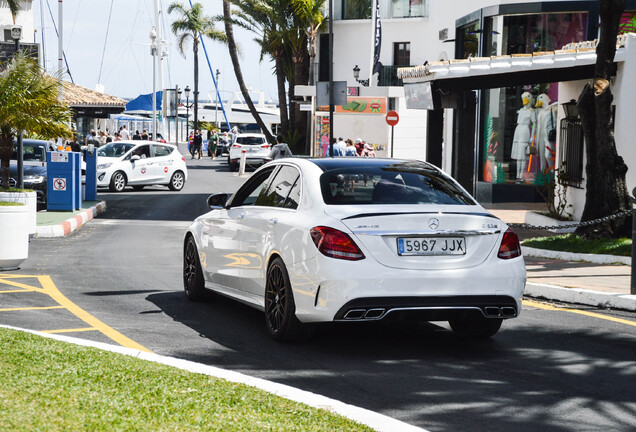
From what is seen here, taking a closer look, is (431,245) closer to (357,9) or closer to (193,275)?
(193,275)

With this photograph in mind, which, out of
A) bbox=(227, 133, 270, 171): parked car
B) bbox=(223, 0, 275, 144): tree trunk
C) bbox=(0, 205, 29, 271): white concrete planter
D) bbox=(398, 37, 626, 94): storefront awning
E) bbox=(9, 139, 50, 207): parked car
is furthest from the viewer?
bbox=(223, 0, 275, 144): tree trunk

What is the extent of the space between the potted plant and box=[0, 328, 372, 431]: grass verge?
34.3ft

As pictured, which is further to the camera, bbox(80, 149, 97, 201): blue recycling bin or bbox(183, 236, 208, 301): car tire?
bbox(80, 149, 97, 201): blue recycling bin

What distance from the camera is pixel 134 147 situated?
101 ft

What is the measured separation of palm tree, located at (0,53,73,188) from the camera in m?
16.5

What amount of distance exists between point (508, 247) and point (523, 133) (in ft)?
62.2

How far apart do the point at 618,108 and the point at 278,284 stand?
34.9 feet

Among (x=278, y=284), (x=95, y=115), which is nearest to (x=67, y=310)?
(x=278, y=284)

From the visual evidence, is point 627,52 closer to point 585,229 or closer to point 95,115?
point 585,229

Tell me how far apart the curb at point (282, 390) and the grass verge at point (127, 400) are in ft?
0.35

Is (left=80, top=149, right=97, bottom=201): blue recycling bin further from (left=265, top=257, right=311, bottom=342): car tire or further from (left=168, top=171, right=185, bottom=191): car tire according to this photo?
(left=265, top=257, right=311, bottom=342): car tire

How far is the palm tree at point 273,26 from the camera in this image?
5109cm

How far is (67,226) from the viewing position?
60.4ft

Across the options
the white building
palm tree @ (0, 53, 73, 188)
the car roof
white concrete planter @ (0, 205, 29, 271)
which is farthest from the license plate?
palm tree @ (0, 53, 73, 188)
